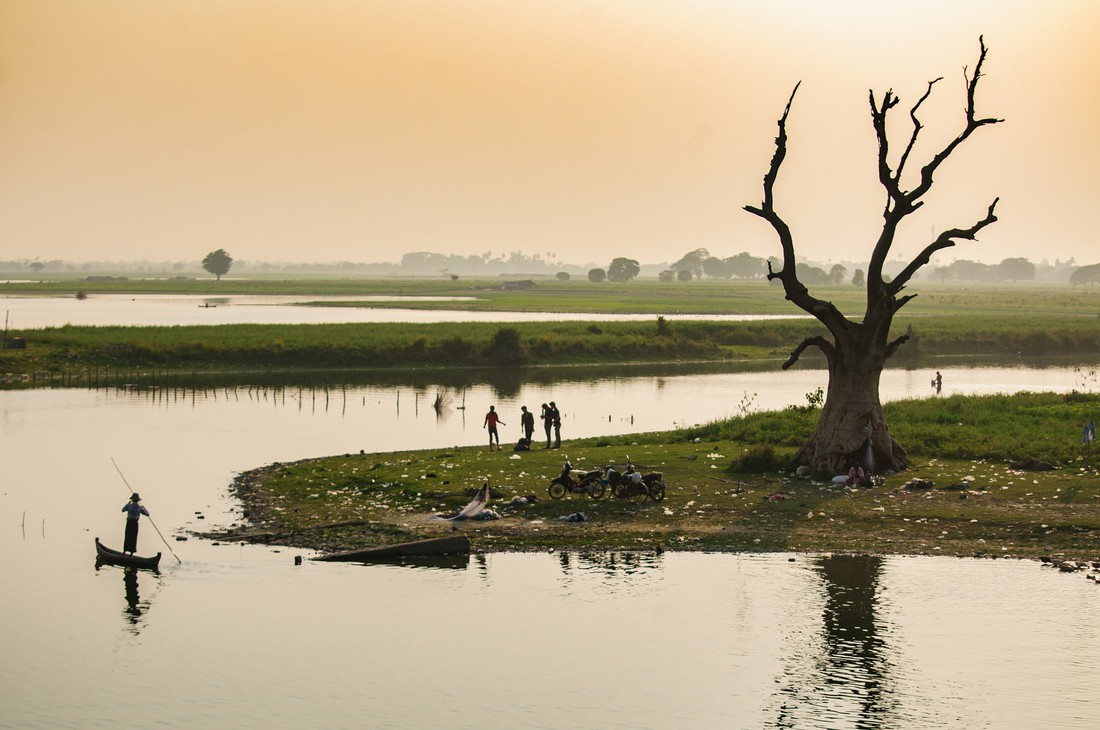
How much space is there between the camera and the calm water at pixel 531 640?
20.5 meters

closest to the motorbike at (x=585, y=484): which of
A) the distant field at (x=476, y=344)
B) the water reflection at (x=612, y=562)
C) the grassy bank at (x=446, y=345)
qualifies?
the water reflection at (x=612, y=562)

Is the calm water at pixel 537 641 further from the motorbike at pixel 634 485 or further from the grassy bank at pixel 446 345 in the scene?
the grassy bank at pixel 446 345

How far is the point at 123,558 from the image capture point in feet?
94.5

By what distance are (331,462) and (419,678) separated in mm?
21195

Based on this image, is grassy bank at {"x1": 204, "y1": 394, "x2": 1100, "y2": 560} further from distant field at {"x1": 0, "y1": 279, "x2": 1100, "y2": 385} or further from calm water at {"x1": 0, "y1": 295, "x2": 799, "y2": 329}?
calm water at {"x1": 0, "y1": 295, "x2": 799, "y2": 329}

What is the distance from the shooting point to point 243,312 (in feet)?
484

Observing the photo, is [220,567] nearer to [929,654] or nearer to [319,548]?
[319,548]

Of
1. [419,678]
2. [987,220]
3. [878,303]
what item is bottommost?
[419,678]

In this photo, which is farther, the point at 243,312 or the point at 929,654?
the point at 243,312

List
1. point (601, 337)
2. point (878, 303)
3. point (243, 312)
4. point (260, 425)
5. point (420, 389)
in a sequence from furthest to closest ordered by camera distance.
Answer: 1. point (243, 312)
2. point (601, 337)
3. point (420, 389)
4. point (260, 425)
5. point (878, 303)

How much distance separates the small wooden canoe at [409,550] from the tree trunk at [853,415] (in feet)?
40.7

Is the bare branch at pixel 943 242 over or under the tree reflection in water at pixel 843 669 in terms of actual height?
over

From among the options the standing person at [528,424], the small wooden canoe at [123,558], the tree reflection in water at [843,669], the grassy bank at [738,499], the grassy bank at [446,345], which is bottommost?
the tree reflection in water at [843,669]

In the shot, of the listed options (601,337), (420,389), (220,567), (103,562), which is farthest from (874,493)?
(601,337)
